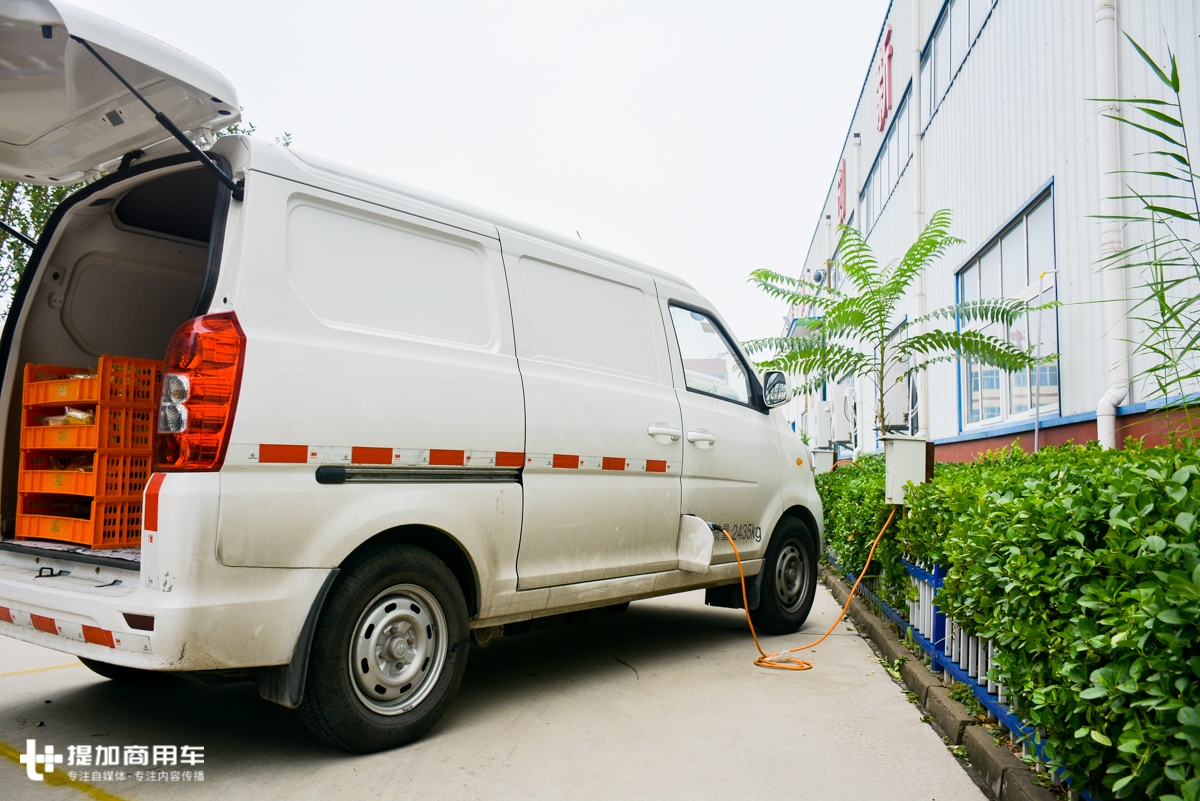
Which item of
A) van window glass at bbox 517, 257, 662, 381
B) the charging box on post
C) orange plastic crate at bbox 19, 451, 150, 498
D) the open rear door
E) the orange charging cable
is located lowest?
the orange charging cable

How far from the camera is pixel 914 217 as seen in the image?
12703 millimetres

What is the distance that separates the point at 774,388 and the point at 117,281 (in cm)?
413

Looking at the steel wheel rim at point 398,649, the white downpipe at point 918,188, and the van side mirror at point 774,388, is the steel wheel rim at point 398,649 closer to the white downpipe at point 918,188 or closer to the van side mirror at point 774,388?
the van side mirror at point 774,388

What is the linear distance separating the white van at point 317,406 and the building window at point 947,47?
7.32 metres

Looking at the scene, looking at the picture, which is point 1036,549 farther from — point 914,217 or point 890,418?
point 890,418

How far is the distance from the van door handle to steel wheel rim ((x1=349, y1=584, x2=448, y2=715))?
1.70m

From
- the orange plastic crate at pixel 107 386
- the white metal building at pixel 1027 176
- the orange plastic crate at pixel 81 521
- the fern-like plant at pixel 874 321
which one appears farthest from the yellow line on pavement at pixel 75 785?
the fern-like plant at pixel 874 321

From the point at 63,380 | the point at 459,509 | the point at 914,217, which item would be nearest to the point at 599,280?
the point at 459,509

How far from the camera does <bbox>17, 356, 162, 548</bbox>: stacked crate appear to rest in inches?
142

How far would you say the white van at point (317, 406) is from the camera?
9.82 ft

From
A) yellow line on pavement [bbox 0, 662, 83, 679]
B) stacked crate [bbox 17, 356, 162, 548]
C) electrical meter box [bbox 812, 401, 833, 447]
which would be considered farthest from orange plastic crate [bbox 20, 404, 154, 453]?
electrical meter box [bbox 812, 401, 833, 447]

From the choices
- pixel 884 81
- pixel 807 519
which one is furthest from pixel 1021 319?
pixel 884 81

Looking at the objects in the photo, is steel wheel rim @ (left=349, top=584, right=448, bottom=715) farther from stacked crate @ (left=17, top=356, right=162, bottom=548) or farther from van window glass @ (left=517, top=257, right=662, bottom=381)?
van window glass @ (left=517, top=257, right=662, bottom=381)

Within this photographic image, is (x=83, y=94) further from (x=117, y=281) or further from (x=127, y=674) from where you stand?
(x=127, y=674)
